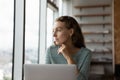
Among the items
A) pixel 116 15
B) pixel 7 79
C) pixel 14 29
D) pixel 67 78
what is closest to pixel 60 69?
pixel 67 78

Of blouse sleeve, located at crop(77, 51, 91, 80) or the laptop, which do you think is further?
blouse sleeve, located at crop(77, 51, 91, 80)

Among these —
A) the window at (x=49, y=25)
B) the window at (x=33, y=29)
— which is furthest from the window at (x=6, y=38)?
the window at (x=49, y=25)

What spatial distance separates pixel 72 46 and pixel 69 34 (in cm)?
12

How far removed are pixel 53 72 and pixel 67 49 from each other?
45 centimetres

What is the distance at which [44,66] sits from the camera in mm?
1049

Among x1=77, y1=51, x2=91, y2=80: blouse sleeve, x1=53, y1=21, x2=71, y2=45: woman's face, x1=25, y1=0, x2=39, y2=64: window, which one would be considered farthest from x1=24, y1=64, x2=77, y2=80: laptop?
x1=25, y1=0, x2=39, y2=64: window

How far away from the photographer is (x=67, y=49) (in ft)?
4.83

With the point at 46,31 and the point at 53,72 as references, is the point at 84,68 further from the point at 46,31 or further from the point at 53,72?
the point at 46,31

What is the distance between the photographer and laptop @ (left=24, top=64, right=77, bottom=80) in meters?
1.04

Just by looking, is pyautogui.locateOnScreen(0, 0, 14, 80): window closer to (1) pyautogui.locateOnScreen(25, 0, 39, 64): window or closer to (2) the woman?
(1) pyautogui.locateOnScreen(25, 0, 39, 64): window

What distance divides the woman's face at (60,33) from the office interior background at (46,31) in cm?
101

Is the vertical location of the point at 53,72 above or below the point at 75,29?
below

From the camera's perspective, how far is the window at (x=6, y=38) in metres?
2.34

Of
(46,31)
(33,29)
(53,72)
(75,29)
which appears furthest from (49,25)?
(53,72)
